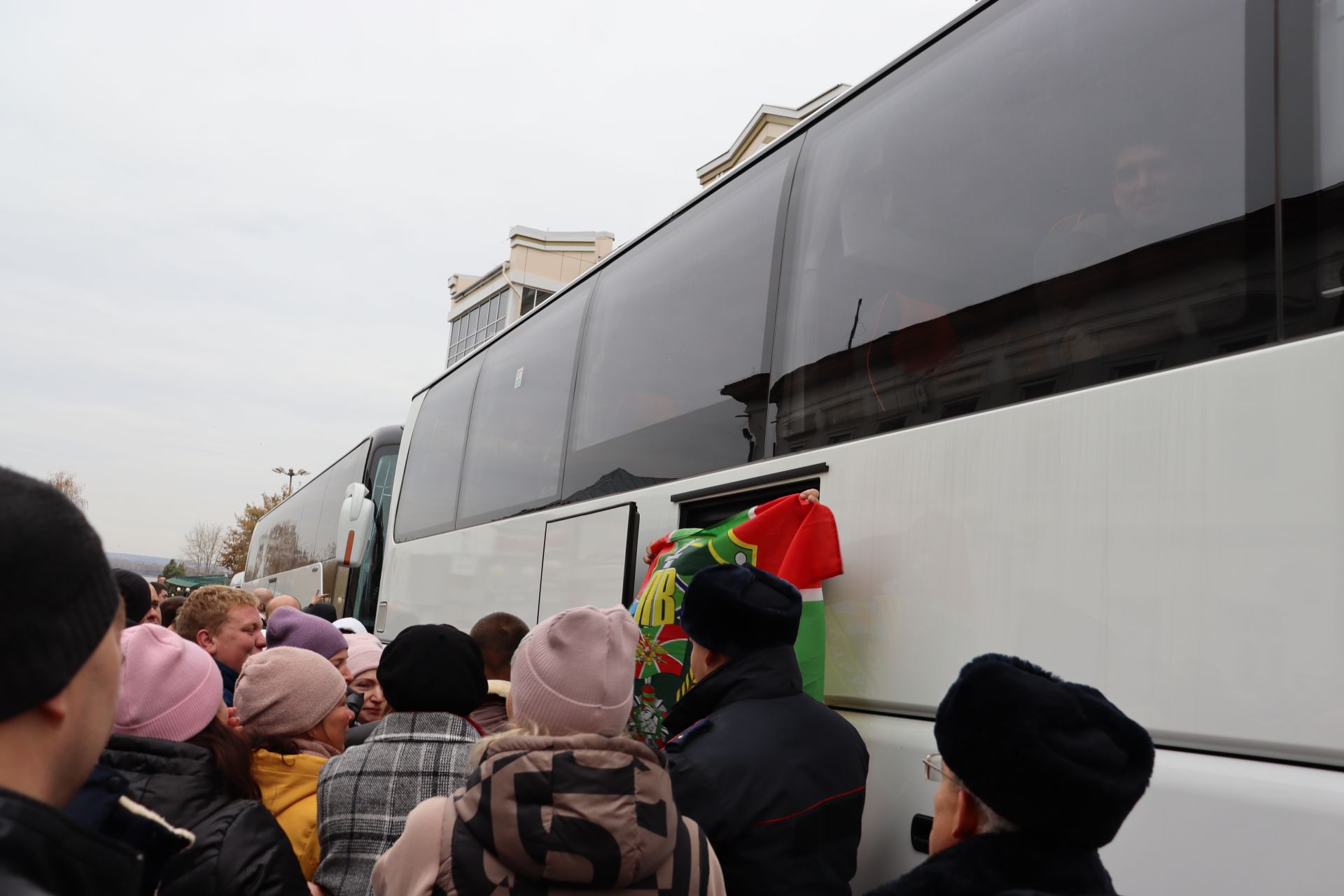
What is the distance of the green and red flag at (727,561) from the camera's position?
3193mm

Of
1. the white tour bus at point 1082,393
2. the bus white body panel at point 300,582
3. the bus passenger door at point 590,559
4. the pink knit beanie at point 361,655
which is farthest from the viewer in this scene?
the bus white body panel at point 300,582

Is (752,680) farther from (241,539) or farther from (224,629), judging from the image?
(241,539)

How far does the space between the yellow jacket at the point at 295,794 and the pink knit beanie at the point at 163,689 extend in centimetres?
25

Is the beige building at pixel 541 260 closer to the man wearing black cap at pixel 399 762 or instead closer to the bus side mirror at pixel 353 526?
the bus side mirror at pixel 353 526

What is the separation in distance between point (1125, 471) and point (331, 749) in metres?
2.34

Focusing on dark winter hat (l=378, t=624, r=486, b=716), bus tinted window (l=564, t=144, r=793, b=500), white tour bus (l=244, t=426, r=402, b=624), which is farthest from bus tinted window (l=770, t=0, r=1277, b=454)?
white tour bus (l=244, t=426, r=402, b=624)

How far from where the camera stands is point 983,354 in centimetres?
287

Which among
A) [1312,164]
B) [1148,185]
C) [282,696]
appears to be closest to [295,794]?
[282,696]

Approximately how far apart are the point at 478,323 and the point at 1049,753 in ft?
144

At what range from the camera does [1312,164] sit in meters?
2.12

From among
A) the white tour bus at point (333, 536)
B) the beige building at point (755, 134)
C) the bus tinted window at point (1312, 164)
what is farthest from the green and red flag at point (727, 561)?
the beige building at point (755, 134)

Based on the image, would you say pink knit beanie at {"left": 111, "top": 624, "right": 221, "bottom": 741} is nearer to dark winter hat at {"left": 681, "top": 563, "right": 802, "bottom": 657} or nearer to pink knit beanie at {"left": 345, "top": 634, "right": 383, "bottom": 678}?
dark winter hat at {"left": 681, "top": 563, "right": 802, "bottom": 657}

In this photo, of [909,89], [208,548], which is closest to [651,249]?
[909,89]

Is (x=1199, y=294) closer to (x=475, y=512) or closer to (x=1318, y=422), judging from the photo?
(x=1318, y=422)
